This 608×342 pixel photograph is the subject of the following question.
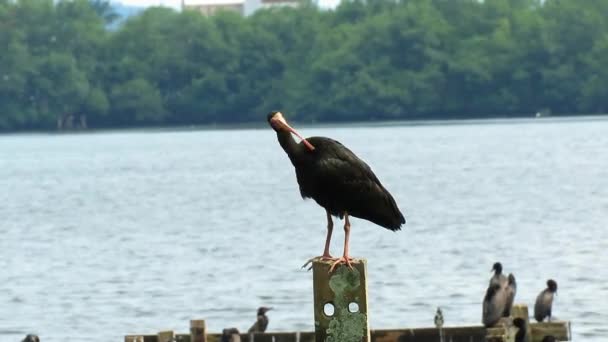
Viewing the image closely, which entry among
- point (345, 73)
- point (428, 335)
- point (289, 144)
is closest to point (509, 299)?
point (428, 335)

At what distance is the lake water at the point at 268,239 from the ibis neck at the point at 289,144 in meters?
17.4

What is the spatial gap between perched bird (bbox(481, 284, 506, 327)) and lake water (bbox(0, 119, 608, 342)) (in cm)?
516

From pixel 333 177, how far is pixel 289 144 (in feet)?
1.56

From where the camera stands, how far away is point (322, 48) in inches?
7697

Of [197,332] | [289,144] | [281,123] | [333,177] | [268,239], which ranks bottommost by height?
[268,239]

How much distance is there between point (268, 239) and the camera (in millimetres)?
61562

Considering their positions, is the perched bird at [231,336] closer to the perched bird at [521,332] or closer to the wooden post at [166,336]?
the wooden post at [166,336]

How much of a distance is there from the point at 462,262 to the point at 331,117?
446 feet

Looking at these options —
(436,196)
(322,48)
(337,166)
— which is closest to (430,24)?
(322,48)

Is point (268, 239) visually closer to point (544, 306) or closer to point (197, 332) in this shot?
point (544, 306)

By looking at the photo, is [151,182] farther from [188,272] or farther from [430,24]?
[430,24]

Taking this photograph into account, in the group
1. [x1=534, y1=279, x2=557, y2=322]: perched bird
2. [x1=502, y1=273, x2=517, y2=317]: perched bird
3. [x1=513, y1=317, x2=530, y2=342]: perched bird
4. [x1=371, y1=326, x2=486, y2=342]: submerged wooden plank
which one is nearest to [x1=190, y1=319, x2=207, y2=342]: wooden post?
[x1=371, y1=326, x2=486, y2=342]: submerged wooden plank

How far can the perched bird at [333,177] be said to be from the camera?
639 inches

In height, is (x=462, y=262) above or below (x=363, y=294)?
below
